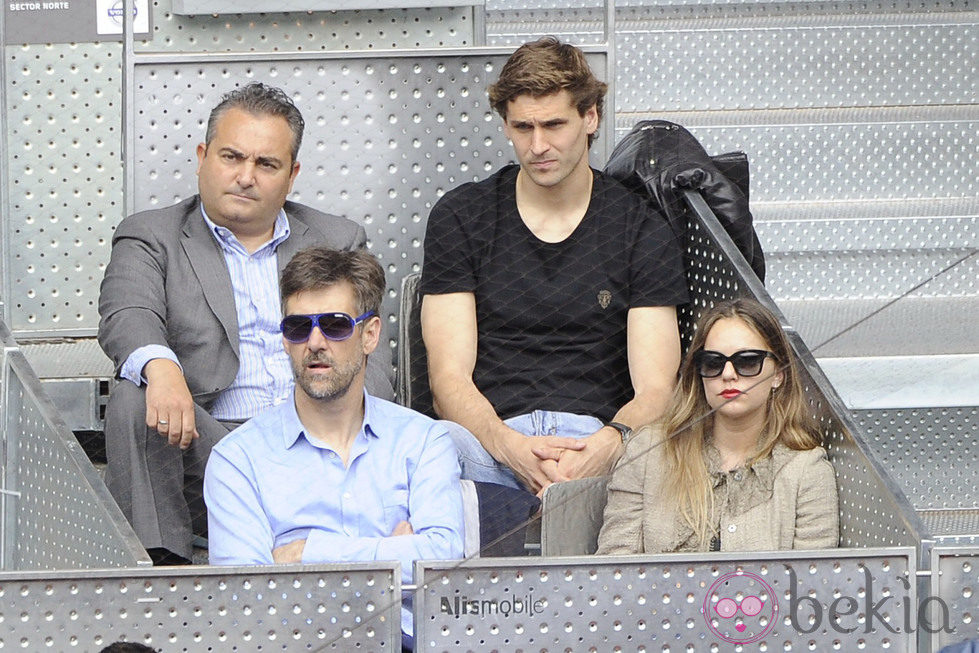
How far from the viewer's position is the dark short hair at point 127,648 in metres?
1.74

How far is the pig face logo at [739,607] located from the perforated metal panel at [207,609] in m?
0.40

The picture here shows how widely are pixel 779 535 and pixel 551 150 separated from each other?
34.0 inches

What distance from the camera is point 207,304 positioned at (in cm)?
269

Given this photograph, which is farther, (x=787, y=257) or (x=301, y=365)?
(x=787, y=257)

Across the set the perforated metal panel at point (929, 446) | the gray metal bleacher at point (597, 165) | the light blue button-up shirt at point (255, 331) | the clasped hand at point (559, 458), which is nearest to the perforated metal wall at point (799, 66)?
the gray metal bleacher at point (597, 165)

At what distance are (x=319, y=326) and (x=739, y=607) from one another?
32.1 inches

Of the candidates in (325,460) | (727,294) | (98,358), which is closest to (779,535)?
(727,294)

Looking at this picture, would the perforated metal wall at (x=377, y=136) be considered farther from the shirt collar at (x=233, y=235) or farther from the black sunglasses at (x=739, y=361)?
the black sunglasses at (x=739, y=361)

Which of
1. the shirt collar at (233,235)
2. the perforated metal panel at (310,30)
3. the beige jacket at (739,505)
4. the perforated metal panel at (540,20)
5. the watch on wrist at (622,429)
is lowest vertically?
the beige jacket at (739,505)

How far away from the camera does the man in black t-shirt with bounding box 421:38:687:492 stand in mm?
2705

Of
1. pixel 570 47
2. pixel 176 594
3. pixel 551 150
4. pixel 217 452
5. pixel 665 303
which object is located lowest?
pixel 176 594

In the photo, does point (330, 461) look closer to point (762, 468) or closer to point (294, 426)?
point (294, 426)

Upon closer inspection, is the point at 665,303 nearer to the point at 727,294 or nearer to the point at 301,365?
the point at 727,294

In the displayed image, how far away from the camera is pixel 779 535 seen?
7.33ft
